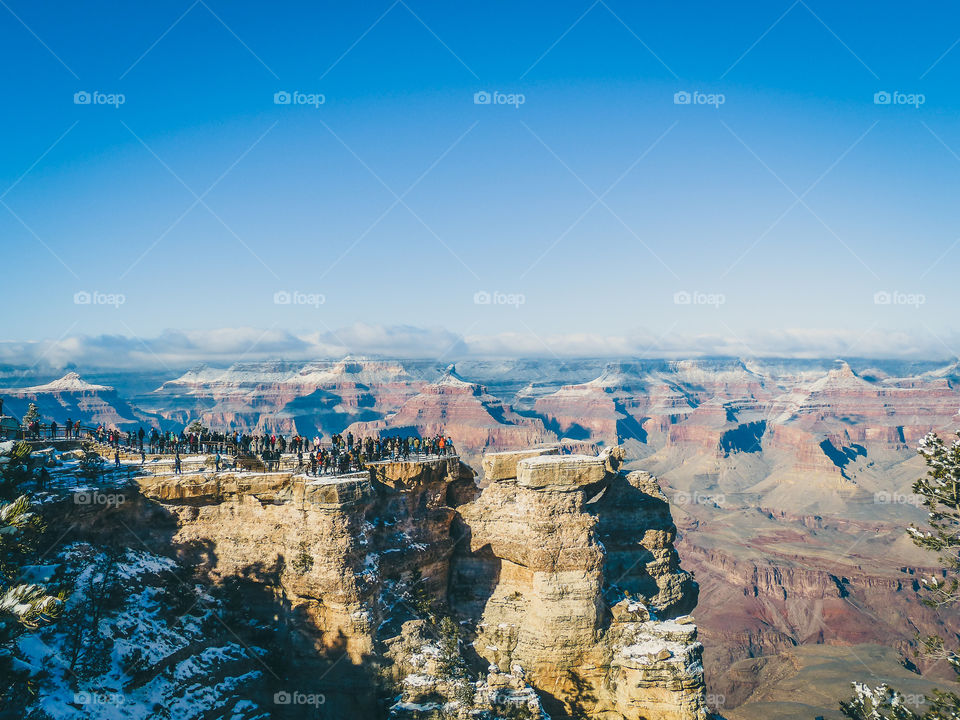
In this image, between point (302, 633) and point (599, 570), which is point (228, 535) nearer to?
point (302, 633)

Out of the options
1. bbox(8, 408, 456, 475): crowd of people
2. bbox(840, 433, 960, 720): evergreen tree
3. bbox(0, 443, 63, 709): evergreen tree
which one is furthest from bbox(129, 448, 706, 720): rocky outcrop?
bbox(840, 433, 960, 720): evergreen tree

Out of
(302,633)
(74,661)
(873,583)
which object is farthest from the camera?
(873,583)

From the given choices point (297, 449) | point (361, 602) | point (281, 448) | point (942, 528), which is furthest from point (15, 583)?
point (942, 528)

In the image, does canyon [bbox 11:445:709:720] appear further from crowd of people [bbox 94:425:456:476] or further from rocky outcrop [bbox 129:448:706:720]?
crowd of people [bbox 94:425:456:476]

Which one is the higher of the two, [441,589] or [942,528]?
[942,528]

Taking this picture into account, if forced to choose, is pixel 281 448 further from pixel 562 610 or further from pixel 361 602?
pixel 562 610

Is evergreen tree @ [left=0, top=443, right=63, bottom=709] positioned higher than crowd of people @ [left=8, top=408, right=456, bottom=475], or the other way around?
crowd of people @ [left=8, top=408, right=456, bottom=475]

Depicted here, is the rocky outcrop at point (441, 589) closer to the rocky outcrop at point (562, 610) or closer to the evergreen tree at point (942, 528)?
the rocky outcrop at point (562, 610)

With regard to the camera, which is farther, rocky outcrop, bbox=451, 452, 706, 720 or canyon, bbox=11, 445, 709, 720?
rocky outcrop, bbox=451, 452, 706, 720

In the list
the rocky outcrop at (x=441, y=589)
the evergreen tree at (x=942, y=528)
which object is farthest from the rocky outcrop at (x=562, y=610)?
the evergreen tree at (x=942, y=528)

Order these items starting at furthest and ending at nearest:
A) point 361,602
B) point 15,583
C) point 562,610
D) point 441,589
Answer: point 441,589 → point 562,610 → point 361,602 → point 15,583

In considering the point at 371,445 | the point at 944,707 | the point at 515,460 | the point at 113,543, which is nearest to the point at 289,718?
the point at 113,543
